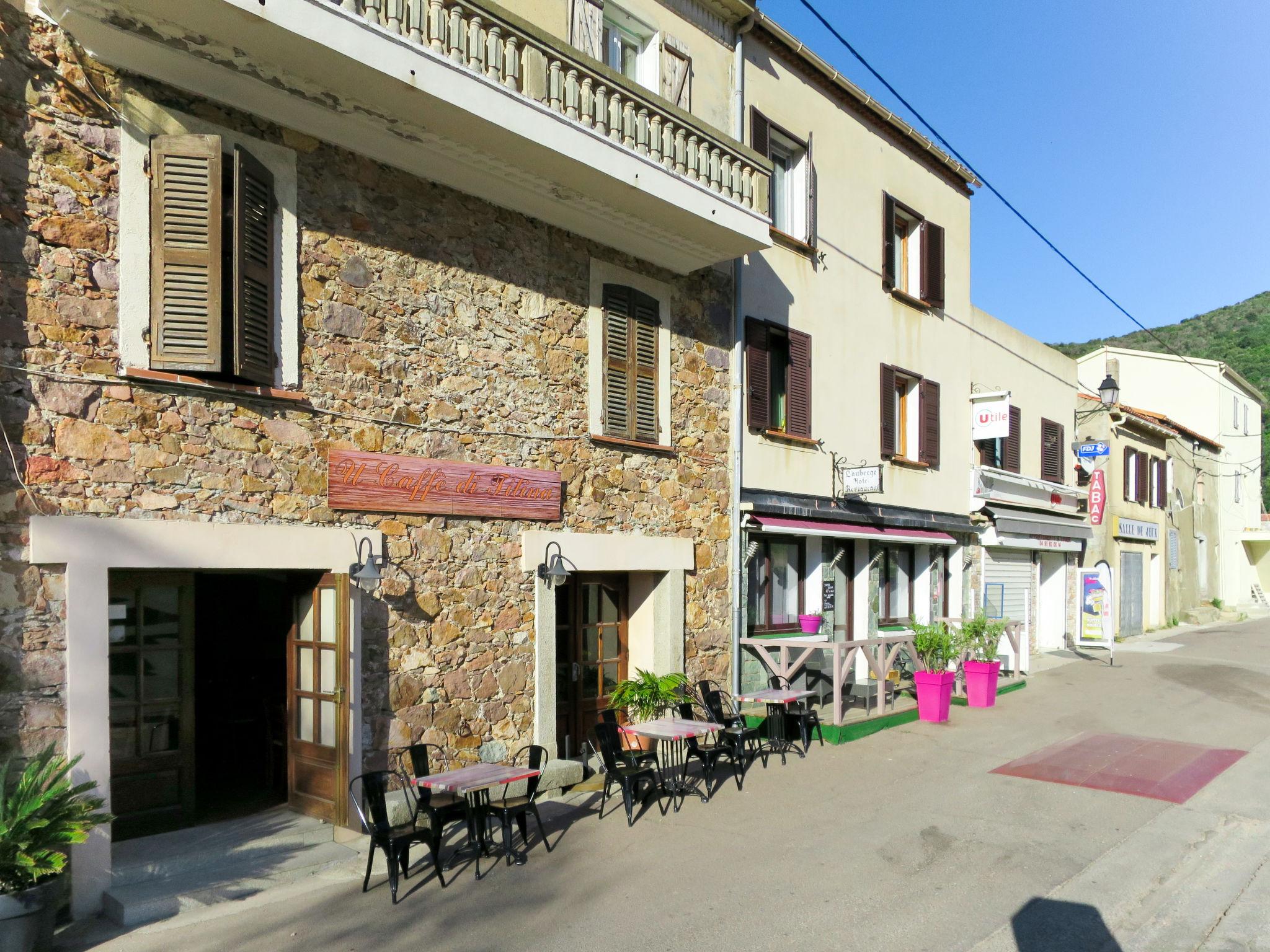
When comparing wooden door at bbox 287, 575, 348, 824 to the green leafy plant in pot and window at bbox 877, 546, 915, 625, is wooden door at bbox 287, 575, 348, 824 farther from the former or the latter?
window at bbox 877, 546, 915, 625

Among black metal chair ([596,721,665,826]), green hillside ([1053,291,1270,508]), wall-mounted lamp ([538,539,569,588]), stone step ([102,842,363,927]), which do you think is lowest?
stone step ([102,842,363,927])

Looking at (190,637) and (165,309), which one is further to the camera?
(190,637)

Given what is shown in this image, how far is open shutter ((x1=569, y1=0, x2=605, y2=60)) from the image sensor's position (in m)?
9.57

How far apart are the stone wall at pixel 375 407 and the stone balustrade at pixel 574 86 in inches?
43.4

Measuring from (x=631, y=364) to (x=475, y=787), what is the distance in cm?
501

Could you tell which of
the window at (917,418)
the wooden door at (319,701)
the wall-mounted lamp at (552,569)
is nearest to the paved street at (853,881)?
the wooden door at (319,701)

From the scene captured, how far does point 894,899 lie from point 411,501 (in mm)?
4763

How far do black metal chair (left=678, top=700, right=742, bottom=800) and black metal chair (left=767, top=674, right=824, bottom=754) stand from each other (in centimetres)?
126

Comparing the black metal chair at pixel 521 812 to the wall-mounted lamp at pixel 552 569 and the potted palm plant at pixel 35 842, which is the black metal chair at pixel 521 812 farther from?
the potted palm plant at pixel 35 842

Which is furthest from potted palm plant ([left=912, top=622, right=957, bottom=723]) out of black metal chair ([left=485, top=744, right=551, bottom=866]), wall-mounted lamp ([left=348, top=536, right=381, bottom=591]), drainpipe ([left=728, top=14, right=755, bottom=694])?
wall-mounted lamp ([left=348, top=536, right=381, bottom=591])

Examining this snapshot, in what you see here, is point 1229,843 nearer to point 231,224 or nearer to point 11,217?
point 231,224

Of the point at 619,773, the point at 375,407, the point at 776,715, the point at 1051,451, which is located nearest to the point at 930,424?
the point at 1051,451

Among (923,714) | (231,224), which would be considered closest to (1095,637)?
(923,714)

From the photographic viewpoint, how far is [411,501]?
26.2ft
